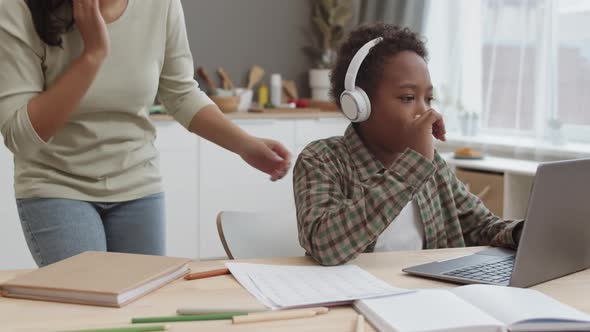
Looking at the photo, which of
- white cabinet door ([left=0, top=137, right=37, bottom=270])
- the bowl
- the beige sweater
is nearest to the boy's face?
the beige sweater

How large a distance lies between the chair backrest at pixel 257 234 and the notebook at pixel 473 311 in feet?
1.87

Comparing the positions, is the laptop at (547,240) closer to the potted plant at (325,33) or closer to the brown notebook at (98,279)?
the brown notebook at (98,279)

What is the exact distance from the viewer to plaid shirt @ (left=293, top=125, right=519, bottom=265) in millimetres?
1377

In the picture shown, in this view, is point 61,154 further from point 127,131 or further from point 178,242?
point 178,242

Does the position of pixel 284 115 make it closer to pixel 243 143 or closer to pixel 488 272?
pixel 243 143

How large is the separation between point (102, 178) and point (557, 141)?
2.57 meters

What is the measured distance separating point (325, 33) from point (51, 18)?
3215mm

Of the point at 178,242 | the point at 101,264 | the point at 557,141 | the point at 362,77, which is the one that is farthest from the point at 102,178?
the point at 557,141

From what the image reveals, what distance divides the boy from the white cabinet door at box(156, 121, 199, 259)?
2.08 m

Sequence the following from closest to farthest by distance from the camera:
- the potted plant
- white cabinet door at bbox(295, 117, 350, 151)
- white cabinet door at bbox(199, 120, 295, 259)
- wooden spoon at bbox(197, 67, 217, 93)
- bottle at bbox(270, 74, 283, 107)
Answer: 1. white cabinet door at bbox(199, 120, 295, 259)
2. white cabinet door at bbox(295, 117, 350, 151)
3. wooden spoon at bbox(197, 67, 217, 93)
4. bottle at bbox(270, 74, 283, 107)
5. the potted plant

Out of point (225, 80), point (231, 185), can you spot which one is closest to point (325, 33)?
point (225, 80)

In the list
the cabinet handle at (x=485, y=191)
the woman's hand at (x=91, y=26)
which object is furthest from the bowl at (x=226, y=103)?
the woman's hand at (x=91, y=26)

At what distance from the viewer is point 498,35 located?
393 cm

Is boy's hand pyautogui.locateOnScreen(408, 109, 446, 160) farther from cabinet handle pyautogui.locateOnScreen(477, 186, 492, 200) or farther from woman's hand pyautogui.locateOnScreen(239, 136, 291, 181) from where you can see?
cabinet handle pyautogui.locateOnScreen(477, 186, 492, 200)
